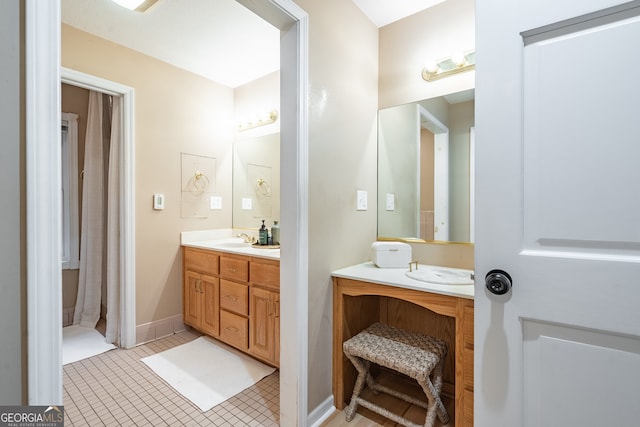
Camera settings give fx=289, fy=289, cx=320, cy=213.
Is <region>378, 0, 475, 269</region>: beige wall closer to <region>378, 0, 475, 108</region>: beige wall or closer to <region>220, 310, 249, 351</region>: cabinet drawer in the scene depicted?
<region>378, 0, 475, 108</region>: beige wall

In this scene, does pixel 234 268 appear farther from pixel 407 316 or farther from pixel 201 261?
pixel 407 316

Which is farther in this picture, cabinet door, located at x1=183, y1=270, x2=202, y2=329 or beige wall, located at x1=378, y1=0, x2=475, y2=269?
cabinet door, located at x1=183, y1=270, x2=202, y2=329

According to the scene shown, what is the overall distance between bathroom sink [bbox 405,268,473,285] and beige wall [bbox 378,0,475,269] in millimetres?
110

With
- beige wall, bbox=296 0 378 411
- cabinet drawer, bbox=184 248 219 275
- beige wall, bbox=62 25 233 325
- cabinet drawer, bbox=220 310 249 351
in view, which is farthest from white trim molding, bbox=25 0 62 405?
beige wall, bbox=62 25 233 325

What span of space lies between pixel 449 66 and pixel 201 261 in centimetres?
239

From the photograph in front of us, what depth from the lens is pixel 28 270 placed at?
65cm

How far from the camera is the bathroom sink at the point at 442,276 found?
55.6 inches

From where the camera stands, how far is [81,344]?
2467mm

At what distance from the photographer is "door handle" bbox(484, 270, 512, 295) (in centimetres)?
98

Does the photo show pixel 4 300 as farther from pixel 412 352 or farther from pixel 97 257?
pixel 97 257

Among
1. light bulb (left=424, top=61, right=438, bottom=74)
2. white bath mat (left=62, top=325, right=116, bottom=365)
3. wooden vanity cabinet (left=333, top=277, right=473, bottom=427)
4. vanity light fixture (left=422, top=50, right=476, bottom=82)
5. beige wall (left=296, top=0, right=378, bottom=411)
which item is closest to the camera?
wooden vanity cabinet (left=333, top=277, right=473, bottom=427)

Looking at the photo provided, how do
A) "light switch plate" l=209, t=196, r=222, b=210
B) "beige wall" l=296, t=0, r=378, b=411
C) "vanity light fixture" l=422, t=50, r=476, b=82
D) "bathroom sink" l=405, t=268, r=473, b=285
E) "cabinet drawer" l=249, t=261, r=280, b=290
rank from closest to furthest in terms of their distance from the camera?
"bathroom sink" l=405, t=268, r=473, b=285, "beige wall" l=296, t=0, r=378, b=411, "vanity light fixture" l=422, t=50, r=476, b=82, "cabinet drawer" l=249, t=261, r=280, b=290, "light switch plate" l=209, t=196, r=222, b=210

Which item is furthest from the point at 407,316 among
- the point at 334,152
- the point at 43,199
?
the point at 43,199

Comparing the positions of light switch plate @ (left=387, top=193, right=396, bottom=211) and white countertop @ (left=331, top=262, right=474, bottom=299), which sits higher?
light switch plate @ (left=387, top=193, right=396, bottom=211)
